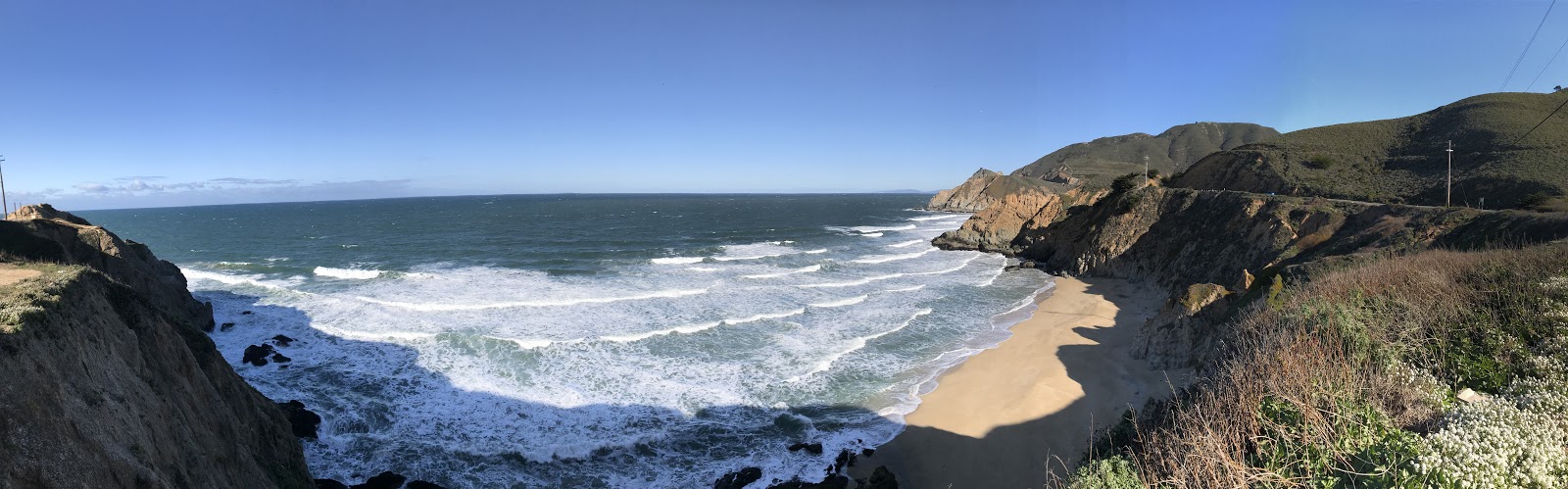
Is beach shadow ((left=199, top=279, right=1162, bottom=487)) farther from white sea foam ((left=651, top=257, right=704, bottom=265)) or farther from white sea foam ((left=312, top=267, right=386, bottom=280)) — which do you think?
white sea foam ((left=651, top=257, right=704, bottom=265))

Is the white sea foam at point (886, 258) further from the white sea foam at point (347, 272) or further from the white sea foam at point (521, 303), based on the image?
the white sea foam at point (347, 272)

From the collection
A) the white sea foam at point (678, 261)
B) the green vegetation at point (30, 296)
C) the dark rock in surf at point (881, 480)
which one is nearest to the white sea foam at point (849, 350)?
the dark rock in surf at point (881, 480)

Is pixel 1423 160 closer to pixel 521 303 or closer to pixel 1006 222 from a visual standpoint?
pixel 1006 222

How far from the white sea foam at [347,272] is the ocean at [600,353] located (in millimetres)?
270

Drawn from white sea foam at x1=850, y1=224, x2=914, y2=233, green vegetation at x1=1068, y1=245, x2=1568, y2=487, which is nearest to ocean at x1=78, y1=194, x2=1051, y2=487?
green vegetation at x1=1068, y1=245, x2=1568, y2=487

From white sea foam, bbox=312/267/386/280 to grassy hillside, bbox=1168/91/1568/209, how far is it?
54.0 meters

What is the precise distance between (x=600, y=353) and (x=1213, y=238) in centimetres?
2770

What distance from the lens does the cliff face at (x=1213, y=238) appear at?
16.6 metres

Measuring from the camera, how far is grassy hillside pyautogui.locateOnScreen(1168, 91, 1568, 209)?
28.7 m

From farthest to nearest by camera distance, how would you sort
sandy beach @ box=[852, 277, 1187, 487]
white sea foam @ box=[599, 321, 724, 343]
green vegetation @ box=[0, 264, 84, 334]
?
white sea foam @ box=[599, 321, 724, 343], sandy beach @ box=[852, 277, 1187, 487], green vegetation @ box=[0, 264, 84, 334]

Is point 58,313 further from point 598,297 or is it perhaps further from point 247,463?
point 598,297

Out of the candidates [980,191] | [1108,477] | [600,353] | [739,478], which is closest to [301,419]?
[600,353]

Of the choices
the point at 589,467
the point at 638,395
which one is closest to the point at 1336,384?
the point at 589,467

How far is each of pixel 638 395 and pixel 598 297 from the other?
12367 mm
